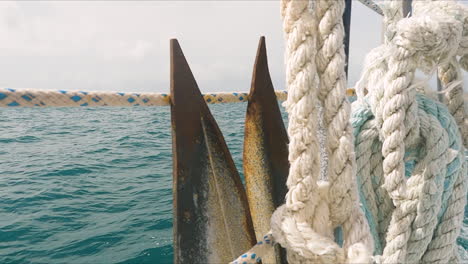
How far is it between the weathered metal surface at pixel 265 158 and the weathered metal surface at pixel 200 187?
0.78ft

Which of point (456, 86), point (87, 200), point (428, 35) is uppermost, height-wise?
point (428, 35)

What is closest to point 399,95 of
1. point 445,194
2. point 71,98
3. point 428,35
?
point 428,35

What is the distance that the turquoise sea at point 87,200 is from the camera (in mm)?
A: 3846

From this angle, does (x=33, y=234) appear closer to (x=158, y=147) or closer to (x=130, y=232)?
(x=130, y=232)

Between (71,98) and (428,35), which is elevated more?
(428,35)

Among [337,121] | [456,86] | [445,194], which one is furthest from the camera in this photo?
[456,86]

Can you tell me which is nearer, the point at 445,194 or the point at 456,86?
the point at 445,194

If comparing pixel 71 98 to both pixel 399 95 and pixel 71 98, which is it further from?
pixel 399 95

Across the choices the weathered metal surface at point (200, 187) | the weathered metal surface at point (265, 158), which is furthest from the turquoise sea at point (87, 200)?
the weathered metal surface at point (200, 187)

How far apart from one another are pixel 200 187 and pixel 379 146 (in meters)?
0.78

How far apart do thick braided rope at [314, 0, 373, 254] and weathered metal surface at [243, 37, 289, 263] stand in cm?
79

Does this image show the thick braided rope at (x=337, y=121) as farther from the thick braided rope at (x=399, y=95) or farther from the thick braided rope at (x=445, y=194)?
the thick braided rope at (x=445, y=194)

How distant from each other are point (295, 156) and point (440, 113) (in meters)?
0.76

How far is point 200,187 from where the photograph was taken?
1.33 metres
